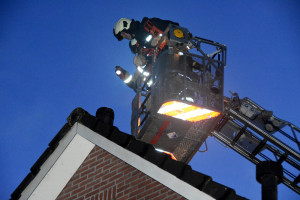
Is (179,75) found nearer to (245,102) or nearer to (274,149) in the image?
(245,102)

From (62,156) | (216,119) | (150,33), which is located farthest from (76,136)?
(150,33)

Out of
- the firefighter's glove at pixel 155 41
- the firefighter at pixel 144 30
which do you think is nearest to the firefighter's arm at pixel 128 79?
the firefighter at pixel 144 30

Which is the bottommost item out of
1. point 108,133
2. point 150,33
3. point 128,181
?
point 128,181

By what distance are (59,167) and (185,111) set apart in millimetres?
6440

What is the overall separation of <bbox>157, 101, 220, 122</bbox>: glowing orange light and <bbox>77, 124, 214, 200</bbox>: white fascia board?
5.90 metres

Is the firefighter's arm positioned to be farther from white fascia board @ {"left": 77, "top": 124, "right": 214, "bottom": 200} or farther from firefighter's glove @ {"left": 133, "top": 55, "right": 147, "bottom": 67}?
white fascia board @ {"left": 77, "top": 124, "right": 214, "bottom": 200}

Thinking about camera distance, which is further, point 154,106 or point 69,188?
point 154,106

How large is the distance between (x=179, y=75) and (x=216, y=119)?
1.59m

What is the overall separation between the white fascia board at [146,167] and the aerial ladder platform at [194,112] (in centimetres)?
583

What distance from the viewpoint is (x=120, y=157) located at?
16.2 ft

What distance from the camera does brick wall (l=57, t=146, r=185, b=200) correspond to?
473 centimetres

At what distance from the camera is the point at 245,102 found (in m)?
13.2

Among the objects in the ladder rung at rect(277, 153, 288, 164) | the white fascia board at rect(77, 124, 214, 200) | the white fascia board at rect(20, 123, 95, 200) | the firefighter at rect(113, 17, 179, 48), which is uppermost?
the firefighter at rect(113, 17, 179, 48)

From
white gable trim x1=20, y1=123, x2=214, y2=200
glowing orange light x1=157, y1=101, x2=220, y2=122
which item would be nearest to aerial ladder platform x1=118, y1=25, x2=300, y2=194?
glowing orange light x1=157, y1=101, x2=220, y2=122
